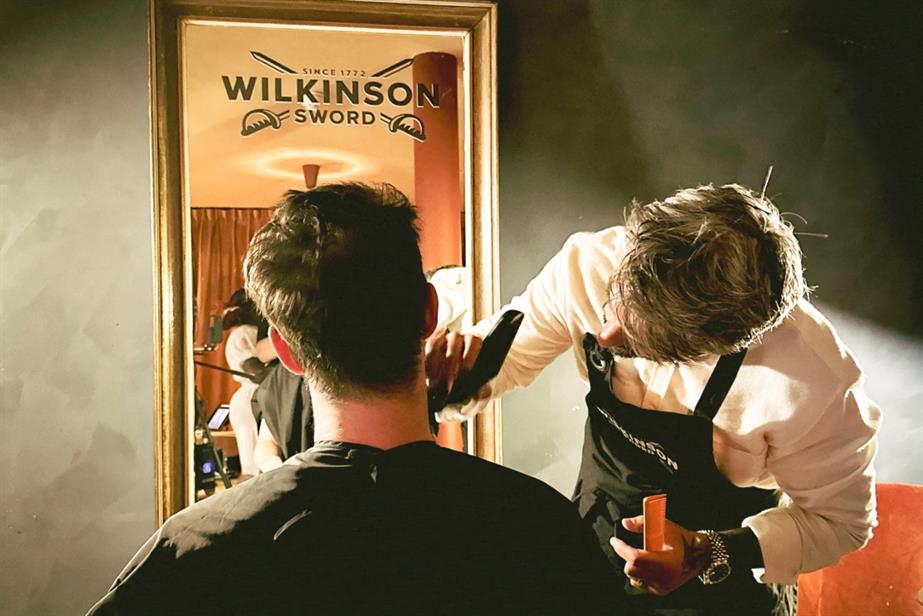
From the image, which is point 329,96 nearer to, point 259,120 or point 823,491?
point 259,120

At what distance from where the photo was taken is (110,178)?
1917mm

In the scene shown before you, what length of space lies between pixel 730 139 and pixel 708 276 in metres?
1.16

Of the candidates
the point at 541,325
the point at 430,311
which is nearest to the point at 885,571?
the point at 541,325

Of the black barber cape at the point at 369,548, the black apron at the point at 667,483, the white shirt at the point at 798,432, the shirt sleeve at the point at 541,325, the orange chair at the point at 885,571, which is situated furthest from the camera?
the orange chair at the point at 885,571

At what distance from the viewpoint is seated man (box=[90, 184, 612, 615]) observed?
2.95 feet

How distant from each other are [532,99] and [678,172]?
476 mm

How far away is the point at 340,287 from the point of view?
972 mm

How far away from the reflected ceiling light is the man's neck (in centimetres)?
104

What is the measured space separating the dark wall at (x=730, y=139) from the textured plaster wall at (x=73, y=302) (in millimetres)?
973

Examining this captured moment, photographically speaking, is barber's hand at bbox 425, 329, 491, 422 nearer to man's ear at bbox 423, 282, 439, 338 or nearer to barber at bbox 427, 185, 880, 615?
barber at bbox 427, 185, 880, 615

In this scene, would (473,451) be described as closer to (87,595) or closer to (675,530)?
(675,530)

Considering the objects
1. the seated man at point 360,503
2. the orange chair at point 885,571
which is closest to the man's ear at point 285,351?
the seated man at point 360,503

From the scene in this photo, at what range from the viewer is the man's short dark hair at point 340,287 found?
97cm

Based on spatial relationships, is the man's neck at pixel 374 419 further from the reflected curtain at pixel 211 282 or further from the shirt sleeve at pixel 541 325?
the reflected curtain at pixel 211 282
